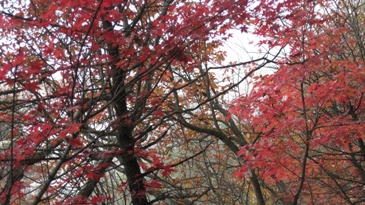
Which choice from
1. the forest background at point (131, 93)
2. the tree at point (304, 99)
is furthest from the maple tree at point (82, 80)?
the tree at point (304, 99)

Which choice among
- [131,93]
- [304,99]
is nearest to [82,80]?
[131,93]

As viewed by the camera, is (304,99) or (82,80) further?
(304,99)

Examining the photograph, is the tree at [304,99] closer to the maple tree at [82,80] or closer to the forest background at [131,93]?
the forest background at [131,93]

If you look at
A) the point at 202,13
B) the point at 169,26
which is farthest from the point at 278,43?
the point at 169,26

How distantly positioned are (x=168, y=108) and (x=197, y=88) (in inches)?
35.9

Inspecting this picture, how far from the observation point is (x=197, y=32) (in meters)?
3.59

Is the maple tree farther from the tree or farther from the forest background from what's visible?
the tree

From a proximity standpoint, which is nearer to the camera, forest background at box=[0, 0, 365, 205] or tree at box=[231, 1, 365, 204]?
forest background at box=[0, 0, 365, 205]

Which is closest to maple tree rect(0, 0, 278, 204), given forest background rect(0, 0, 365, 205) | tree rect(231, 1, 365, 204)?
forest background rect(0, 0, 365, 205)

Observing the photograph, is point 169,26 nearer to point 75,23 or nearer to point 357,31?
point 75,23

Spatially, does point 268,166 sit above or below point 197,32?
below

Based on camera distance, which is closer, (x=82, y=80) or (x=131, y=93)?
(x=82, y=80)

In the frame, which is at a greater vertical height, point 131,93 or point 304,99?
point 131,93

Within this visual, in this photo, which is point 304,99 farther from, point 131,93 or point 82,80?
point 82,80
